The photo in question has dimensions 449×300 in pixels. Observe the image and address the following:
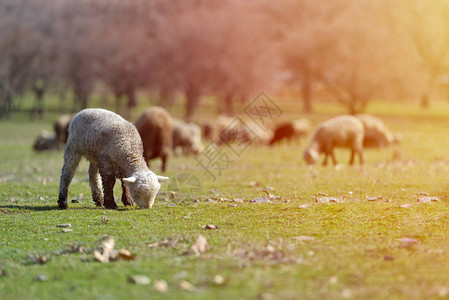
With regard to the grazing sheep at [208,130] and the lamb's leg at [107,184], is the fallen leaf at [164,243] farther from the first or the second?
the grazing sheep at [208,130]

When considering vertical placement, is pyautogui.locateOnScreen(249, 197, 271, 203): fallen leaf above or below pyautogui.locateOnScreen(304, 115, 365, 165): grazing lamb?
below

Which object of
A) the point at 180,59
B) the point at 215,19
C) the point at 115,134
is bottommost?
the point at 115,134

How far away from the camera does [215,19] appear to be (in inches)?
2657

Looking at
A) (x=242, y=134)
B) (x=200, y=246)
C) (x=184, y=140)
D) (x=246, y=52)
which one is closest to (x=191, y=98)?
(x=246, y=52)

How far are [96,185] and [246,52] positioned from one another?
55082 millimetres

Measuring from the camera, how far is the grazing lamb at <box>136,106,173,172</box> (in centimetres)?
1927

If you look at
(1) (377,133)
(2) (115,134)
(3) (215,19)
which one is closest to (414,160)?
(1) (377,133)

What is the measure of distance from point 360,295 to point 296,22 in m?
81.1

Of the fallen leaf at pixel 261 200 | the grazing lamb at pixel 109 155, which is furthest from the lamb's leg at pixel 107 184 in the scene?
the fallen leaf at pixel 261 200

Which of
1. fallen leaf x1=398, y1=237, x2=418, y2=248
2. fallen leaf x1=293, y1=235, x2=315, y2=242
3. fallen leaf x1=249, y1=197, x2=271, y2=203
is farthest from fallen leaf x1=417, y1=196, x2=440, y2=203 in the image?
fallen leaf x1=293, y1=235, x2=315, y2=242

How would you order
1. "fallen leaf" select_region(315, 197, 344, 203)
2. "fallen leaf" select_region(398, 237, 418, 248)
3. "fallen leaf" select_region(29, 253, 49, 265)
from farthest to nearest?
"fallen leaf" select_region(315, 197, 344, 203)
"fallen leaf" select_region(398, 237, 418, 248)
"fallen leaf" select_region(29, 253, 49, 265)

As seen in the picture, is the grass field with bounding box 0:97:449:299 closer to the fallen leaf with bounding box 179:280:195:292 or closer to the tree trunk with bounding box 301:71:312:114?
the fallen leaf with bounding box 179:280:195:292

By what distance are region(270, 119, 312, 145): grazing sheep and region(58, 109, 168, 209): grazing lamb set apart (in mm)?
31298

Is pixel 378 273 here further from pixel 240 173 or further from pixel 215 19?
pixel 215 19
